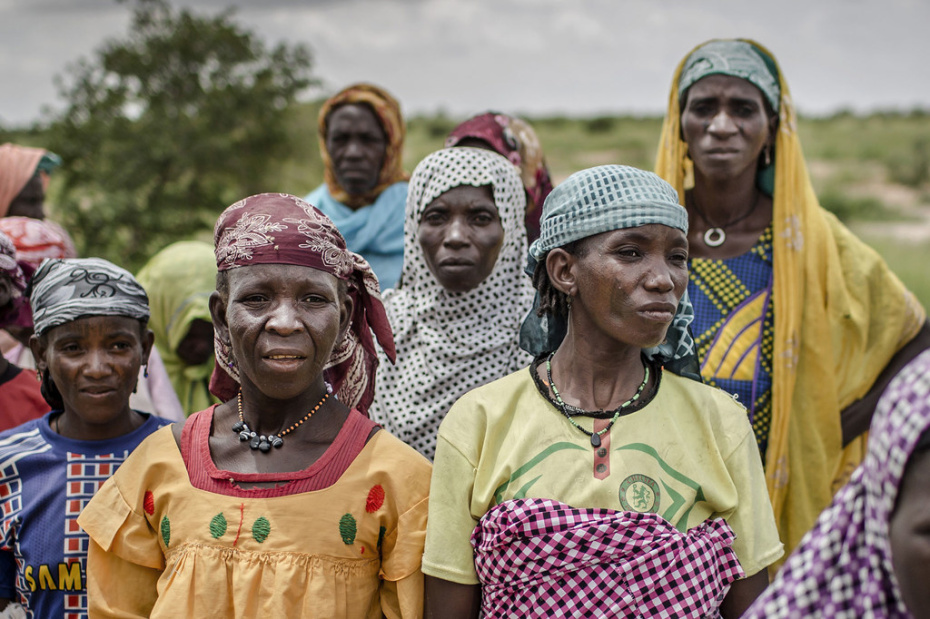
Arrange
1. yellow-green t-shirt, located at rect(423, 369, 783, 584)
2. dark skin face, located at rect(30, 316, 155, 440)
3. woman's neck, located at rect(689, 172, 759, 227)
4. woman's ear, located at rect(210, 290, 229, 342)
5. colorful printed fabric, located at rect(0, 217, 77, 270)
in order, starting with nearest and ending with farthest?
yellow-green t-shirt, located at rect(423, 369, 783, 584)
woman's ear, located at rect(210, 290, 229, 342)
dark skin face, located at rect(30, 316, 155, 440)
woman's neck, located at rect(689, 172, 759, 227)
colorful printed fabric, located at rect(0, 217, 77, 270)

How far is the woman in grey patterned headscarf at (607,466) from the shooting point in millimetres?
2020

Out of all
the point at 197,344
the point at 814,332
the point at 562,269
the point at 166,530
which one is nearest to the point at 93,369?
the point at 166,530

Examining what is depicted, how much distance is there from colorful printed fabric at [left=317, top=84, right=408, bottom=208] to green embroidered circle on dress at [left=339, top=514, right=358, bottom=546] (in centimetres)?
304

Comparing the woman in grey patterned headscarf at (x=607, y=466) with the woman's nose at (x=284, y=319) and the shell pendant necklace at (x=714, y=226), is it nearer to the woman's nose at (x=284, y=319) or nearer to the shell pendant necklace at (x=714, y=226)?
the woman's nose at (x=284, y=319)

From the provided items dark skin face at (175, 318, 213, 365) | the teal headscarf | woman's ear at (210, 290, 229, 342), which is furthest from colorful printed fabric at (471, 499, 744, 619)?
dark skin face at (175, 318, 213, 365)

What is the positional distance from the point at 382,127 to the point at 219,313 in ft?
9.40

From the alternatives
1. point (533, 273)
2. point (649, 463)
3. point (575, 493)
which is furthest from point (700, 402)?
point (533, 273)

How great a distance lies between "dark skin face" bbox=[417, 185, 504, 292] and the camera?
10.4ft

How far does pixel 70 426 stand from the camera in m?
2.71

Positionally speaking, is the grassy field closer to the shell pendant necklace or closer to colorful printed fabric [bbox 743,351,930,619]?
the shell pendant necklace

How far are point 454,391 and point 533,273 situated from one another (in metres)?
0.83

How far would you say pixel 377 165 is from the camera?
5.01 m

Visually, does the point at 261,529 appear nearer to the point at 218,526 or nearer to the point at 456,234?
the point at 218,526

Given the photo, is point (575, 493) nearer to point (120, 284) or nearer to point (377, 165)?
point (120, 284)
